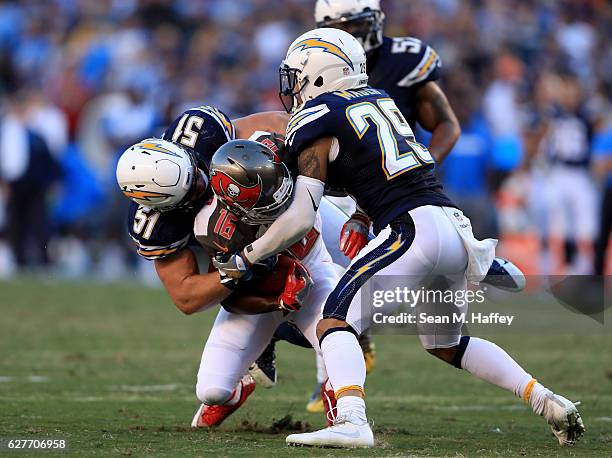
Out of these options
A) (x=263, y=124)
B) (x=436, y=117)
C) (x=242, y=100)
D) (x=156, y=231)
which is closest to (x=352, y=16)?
(x=436, y=117)

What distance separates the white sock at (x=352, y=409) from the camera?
4551 millimetres

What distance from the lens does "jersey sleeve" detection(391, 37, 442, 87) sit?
6.78 m

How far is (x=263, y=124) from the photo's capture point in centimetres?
566

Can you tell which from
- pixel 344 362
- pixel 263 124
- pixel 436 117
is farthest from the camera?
pixel 436 117

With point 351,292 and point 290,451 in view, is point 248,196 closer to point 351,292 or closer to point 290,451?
point 351,292

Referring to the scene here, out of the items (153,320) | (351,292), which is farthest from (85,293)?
(351,292)

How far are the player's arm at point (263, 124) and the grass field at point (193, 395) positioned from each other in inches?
54.0

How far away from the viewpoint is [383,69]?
6781 mm

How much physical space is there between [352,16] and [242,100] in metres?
8.73

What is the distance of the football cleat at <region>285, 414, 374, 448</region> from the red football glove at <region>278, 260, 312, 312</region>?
2.02 ft

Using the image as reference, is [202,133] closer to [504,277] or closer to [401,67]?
[504,277]

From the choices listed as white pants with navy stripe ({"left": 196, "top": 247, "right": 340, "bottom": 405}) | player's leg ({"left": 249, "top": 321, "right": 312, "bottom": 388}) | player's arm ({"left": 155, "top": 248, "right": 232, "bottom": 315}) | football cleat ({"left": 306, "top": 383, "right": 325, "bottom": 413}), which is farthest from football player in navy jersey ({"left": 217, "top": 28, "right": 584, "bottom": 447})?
football cleat ({"left": 306, "top": 383, "right": 325, "bottom": 413})

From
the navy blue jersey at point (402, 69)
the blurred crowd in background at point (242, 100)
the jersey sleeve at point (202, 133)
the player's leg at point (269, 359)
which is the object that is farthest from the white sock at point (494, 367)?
the blurred crowd in background at point (242, 100)

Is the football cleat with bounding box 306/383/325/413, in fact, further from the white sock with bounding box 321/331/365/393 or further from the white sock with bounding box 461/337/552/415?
the white sock with bounding box 321/331/365/393
